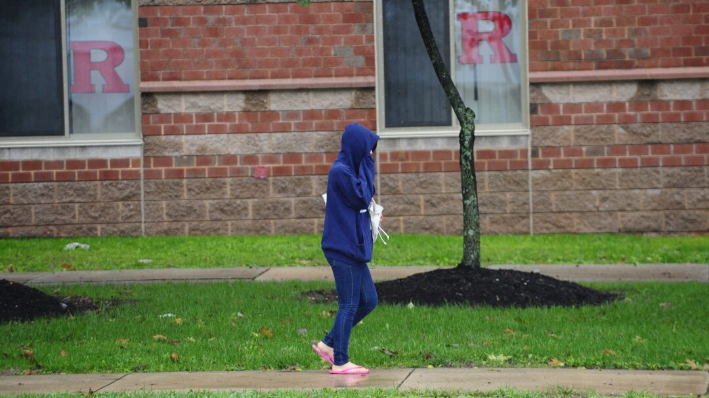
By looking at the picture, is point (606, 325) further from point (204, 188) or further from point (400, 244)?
point (204, 188)

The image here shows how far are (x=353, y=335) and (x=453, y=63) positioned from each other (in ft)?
27.7

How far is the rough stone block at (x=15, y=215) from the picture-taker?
52.5 feet

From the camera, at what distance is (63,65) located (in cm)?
1631

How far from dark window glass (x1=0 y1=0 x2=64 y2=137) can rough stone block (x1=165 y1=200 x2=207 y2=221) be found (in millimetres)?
2070

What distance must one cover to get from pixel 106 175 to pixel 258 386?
32.7 feet

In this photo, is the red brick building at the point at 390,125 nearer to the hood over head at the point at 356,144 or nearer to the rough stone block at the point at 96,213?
the rough stone block at the point at 96,213

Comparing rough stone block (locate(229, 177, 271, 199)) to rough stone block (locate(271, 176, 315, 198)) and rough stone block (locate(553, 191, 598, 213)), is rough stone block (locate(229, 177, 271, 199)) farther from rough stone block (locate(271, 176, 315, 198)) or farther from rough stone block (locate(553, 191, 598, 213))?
rough stone block (locate(553, 191, 598, 213))

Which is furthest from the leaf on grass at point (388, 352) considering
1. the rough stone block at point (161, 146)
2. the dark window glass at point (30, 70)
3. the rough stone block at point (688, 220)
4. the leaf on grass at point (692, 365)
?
the dark window glass at point (30, 70)

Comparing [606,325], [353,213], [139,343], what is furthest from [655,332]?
[139,343]

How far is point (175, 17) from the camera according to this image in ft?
52.2

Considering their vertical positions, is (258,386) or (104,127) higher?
(104,127)

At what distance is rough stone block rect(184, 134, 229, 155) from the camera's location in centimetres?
1602

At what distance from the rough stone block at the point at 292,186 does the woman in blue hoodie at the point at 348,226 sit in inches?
352

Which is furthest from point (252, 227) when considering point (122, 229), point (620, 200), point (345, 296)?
point (345, 296)
